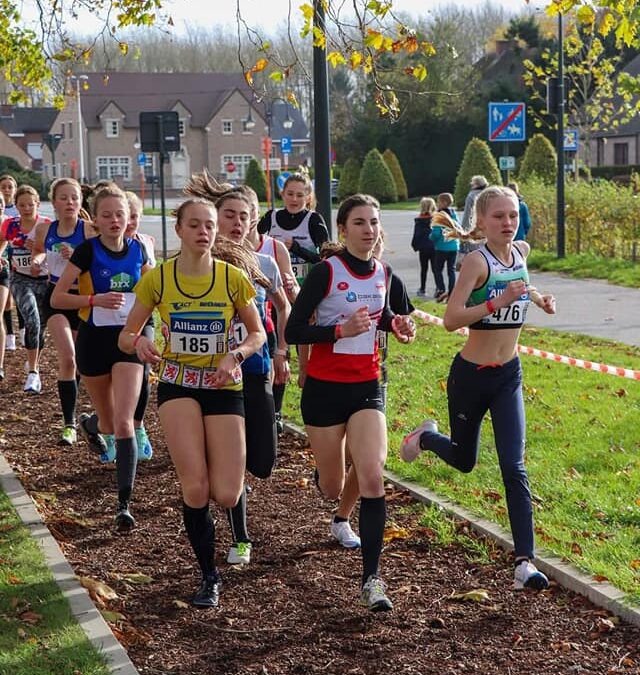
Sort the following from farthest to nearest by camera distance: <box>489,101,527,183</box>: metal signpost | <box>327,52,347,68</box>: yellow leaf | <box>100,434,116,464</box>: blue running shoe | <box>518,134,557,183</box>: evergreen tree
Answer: <box>518,134,557,183</box>: evergreen tree
<box>489,101,527,183</box>: metal signpost
<box>100,434,116,464</box>: blue running shoe
<box>327,52,347,68</box>: yellow leaf

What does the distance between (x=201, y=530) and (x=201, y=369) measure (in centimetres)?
78

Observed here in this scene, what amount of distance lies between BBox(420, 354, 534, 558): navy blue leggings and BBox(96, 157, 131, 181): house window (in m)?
94.3

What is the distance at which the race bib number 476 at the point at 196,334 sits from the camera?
546 centimetres

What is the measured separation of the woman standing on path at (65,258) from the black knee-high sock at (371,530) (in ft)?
13.7

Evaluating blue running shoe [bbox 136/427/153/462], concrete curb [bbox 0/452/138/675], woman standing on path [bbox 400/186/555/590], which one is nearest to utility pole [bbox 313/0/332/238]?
blue running shoe [bbox 136/427/153/462]

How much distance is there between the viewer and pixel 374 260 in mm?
5855

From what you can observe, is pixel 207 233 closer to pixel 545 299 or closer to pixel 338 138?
pixel 545 299

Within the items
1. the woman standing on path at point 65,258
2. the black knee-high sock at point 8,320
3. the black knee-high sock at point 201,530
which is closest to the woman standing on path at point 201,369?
the black knee-high sock at point 201,530

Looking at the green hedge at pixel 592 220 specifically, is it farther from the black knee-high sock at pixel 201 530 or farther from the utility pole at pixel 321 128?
the black knee-high sock at pixel 201 530

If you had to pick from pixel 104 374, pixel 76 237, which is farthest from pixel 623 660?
pixel 76 237

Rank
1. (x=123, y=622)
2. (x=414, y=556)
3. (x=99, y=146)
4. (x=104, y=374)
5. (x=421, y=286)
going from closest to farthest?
(x=123, y=622)
(x=414, y=556)
(x=104, y=374)
(x=421, y=286)
(x=99, y=146)

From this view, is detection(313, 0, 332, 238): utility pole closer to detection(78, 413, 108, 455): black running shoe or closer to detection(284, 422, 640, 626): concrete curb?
detection(78, 413, 108, 455): black running shoe

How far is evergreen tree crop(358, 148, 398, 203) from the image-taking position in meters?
58.6

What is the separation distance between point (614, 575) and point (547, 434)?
3.38 m
